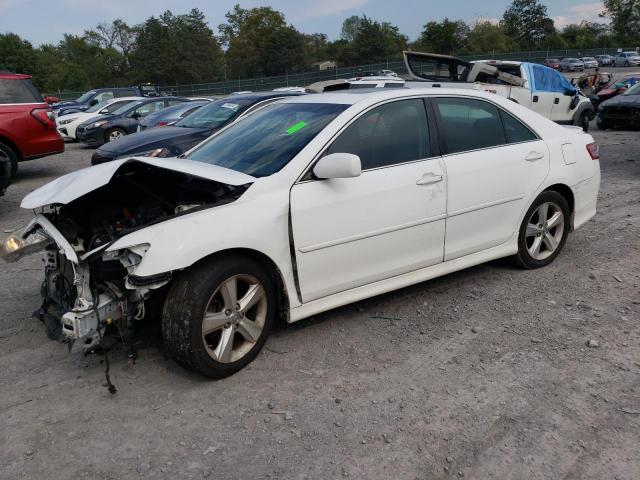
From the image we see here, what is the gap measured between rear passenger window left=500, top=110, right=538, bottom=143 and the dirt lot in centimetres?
126

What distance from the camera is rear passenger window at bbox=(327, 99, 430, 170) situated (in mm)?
3893

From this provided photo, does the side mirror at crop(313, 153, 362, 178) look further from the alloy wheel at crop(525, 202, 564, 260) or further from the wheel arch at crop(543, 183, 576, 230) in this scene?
the wheel arch at crop(543, 183, 576, 230)

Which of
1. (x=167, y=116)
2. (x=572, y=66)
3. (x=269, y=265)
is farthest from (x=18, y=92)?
(x=572, y=66)

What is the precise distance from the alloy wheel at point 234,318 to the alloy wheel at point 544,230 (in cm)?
266

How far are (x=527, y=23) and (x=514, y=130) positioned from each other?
11116 centimetres

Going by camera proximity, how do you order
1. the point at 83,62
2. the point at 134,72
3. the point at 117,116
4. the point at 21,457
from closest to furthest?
the point at 21,457 < the point at 117,116 < the point at 134,72 < the point at 83,62

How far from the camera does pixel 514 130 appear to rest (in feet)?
15.7

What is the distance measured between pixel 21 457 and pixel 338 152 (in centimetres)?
252

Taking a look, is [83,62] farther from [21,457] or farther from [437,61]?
[21,457]

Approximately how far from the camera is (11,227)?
24.2ft

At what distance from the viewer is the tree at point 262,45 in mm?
81812

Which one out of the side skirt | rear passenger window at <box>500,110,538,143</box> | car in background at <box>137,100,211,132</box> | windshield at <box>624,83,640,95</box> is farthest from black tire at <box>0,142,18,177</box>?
windshield at <box>624,83,640,95</box>

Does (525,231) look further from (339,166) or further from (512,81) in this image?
(512,81)

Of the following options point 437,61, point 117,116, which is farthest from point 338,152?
point 117,116
